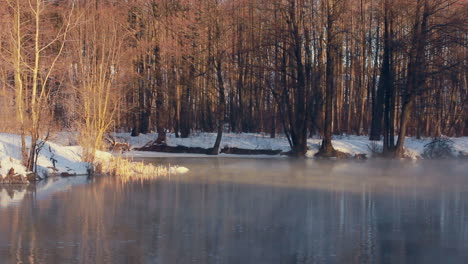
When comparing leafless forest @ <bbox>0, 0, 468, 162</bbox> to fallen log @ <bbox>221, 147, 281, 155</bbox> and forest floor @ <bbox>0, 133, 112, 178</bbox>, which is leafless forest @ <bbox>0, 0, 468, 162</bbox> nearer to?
forest floor @ <bbox>0, 133, 112, 178</bbox>

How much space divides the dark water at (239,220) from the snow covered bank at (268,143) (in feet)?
44.4

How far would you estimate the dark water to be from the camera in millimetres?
10828

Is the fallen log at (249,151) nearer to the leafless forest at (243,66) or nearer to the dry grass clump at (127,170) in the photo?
the leafless forest at (243,66)

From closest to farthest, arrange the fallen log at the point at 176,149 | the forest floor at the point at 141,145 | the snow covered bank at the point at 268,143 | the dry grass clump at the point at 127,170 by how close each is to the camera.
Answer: the forest floor at the point at 141,145
the dry grass clump at the point at 127,170
the snow covered bank at the point at 268,143
the fallen log at the point at 176,149

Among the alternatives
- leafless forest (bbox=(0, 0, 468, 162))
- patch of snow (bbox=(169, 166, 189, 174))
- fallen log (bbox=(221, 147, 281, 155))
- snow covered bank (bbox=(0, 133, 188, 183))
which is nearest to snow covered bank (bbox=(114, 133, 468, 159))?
fallen log (bbox=(221, 147, 281, 155))

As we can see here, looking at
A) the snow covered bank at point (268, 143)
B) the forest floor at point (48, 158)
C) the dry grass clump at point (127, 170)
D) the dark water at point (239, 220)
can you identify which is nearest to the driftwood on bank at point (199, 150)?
the snow covered bank at point (268, 143)

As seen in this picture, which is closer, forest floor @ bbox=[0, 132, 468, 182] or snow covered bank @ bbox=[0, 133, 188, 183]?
snow covered bank @ bbox=[0, 133, 188, 183]

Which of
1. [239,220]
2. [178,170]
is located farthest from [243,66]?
[239,220]

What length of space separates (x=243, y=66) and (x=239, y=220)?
1133 inches

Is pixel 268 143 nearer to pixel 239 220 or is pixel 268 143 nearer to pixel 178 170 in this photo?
pixel 178 170

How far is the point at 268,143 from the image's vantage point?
137ft

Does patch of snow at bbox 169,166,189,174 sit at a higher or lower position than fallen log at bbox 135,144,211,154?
lower

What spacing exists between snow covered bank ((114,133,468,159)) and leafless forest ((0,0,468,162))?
1.08 metres

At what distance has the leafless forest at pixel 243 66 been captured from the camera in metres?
31.1
